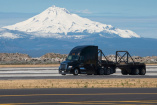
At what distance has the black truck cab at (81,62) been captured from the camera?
49906 mm

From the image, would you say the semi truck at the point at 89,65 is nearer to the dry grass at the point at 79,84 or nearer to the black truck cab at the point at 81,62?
the black truck cab at the point at 81,62

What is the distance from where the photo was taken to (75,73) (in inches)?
1969

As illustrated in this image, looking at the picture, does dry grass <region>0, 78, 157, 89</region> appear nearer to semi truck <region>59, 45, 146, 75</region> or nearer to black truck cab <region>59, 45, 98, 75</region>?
black truck cab <region>59, 45, 98, 75</region>

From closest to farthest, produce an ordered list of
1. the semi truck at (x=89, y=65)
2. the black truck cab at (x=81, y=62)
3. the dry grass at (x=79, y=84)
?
the dry grass at (x=79, y=84) < the black truck cab at (x=81, y=62) < the semi truck at (x=89, y=65)

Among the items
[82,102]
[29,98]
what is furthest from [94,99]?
[29,98]

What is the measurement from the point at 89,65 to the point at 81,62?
124cm

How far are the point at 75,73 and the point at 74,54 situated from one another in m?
2.52

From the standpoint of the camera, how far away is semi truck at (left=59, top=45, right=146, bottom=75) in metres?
50.1

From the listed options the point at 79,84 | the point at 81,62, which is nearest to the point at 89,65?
the point at 81,62

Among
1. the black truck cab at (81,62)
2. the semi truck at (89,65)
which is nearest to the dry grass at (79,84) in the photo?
the black truck cab at (81,62)

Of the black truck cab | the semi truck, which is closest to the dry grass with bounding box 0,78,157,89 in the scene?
the black truck cab

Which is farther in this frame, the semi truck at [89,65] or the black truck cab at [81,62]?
the semi truck at [89,65]

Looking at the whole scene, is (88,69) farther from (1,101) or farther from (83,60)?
(1,101)

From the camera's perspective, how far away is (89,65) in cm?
5138
